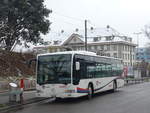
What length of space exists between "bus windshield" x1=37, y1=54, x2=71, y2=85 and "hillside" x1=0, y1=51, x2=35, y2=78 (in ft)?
41.2

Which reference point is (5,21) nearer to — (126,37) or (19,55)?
(19,55)

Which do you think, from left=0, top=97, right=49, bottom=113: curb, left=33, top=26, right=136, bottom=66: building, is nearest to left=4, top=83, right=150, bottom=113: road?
left=0, top=97, right=49, bottom=113: curb

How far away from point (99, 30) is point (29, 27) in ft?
202

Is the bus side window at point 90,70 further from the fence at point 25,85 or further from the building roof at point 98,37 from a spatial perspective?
the building roof at point 98,37

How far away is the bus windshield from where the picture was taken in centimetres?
1644

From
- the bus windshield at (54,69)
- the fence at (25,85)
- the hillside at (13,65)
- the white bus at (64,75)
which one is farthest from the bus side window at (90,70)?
the hillside at (13,65)

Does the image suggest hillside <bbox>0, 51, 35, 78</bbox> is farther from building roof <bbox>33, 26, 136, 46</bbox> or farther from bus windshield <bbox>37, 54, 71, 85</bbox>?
building roof <bbox>33, 26, 136, 46</bbox>

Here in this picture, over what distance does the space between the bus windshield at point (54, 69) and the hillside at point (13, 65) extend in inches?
495

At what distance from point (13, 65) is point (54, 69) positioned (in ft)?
54.8

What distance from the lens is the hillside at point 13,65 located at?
98.9 ft

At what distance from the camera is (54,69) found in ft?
54.8

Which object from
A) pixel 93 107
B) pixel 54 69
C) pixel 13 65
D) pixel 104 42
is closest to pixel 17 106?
pixel 54 69

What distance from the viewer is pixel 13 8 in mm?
33969

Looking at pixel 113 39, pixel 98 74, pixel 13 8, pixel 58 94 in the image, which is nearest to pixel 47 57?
pixel 58 94
